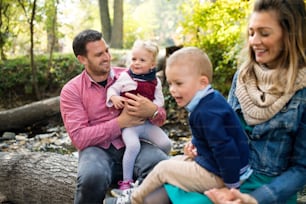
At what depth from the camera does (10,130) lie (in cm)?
708

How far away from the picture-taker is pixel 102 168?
256 centimetres

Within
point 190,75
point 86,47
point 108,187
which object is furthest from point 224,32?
point 190,75

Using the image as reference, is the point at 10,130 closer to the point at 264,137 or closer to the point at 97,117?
the point at 97,117

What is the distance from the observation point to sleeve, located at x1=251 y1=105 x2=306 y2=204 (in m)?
1.83

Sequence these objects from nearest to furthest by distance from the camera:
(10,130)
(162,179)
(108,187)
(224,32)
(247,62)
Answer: (162,179) < (247,62) < (108,187) < (224,32) < (10,130)

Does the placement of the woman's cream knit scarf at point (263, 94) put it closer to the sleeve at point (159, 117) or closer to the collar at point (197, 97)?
the collar at point (197, 97)

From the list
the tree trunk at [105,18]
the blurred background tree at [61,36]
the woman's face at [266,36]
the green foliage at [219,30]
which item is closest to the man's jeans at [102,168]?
the woman's face at [266,36]

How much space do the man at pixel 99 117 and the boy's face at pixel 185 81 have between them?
2.89 ft

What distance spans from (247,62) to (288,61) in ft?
0.77

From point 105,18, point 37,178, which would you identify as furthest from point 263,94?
point 105,18

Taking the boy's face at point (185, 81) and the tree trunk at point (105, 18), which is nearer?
the boy's face at point (185, 81)

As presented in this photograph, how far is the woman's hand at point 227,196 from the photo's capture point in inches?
68.1

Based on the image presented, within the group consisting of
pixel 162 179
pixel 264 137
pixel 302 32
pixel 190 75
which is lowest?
pixel 162 179

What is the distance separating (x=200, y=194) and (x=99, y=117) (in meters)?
1.21
